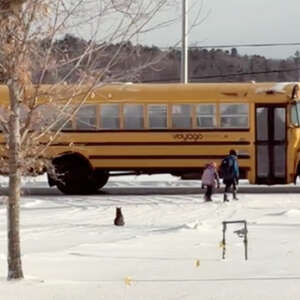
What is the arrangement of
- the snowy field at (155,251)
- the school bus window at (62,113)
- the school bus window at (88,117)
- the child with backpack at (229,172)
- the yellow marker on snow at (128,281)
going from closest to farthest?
the snowy field at (155,251) < the yellow marker on snow at (128,281) < the school bus window at (62,113) < the child with backpack at (229,172) < the school bus window at (88,117)

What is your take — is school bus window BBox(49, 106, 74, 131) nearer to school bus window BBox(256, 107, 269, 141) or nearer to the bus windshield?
school bus window BBox(256, 107, 269, 141)

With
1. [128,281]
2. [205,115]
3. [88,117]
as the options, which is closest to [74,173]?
[88,117]

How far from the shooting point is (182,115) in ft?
88.2

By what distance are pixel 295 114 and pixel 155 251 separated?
1354cm

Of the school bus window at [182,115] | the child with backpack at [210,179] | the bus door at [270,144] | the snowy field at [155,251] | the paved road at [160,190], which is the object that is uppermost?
the school bus window at [182,115]

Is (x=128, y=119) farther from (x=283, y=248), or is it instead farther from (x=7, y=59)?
(x=7, y=59)

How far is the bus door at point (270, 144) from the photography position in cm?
2681

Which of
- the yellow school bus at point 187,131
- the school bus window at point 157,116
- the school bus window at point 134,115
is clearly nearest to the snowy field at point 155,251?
the yellow school bus at point 187,131

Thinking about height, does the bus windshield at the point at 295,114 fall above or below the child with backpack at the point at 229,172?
above

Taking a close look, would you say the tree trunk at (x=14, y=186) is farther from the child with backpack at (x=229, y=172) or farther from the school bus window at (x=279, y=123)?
the school bus window at (x=279, y=123)

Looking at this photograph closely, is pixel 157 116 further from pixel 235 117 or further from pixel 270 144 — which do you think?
pixel 270 144

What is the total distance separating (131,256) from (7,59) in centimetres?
451

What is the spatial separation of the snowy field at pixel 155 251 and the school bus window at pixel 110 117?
303cm

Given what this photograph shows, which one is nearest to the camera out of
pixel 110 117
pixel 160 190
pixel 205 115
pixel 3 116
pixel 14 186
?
pixel 14 186
